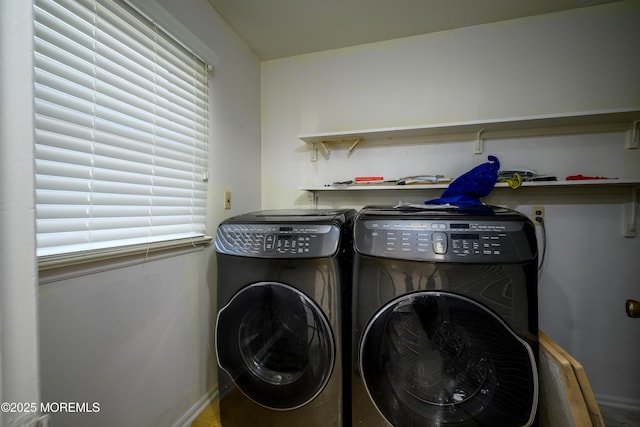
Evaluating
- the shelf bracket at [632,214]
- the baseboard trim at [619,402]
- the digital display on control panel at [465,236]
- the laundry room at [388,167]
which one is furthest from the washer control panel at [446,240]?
the baseboard trim at [619,402]

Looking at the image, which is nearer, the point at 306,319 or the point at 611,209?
the point at 306,319

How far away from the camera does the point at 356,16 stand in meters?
1.50

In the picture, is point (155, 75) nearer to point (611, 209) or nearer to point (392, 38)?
point (392, 38)

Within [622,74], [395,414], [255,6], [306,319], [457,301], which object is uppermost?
[255,6]

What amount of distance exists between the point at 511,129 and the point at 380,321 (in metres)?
1.46

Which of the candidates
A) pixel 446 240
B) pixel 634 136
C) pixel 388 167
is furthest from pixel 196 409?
pixel 634 136

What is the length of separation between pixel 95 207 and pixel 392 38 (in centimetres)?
196

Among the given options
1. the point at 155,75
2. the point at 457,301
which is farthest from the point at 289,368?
the point at 155,75

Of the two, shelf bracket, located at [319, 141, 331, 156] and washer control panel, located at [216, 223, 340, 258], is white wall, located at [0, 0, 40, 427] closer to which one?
washer control panel, located at [216, 223, 340, 258]

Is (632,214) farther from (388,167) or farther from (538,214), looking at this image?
(388,167)

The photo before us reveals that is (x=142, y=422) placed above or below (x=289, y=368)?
below

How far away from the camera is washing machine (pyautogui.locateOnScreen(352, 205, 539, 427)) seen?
2.76 ft

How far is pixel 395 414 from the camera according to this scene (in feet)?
3.10

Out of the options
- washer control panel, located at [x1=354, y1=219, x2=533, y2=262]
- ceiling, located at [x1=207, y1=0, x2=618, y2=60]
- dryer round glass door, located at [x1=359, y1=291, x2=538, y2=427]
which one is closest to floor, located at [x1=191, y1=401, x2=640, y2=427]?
dryer round glass door, located at [x1=359, y1=291, x2=538, y2=427]
